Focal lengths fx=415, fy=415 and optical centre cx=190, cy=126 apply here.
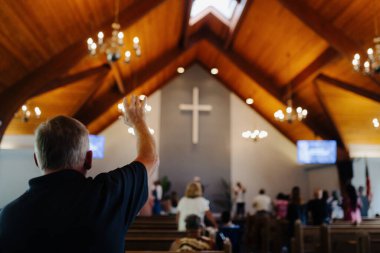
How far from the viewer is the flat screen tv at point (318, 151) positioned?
35.0 feet

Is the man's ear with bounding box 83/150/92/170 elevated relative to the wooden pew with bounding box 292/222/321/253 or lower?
elevated

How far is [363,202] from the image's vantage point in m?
3.55

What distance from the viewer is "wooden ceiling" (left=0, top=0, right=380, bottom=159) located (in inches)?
263

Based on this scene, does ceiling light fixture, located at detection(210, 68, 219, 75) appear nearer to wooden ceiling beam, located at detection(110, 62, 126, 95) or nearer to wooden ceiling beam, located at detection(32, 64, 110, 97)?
wooden ceiling beam, located at detection(110, 62, 126, 95)

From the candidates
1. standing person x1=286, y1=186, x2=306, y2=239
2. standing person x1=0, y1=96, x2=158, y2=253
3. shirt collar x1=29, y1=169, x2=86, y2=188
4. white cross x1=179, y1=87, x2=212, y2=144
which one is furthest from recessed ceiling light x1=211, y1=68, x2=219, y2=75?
shirt collar x1=29, y1=169, x2=86, y2=188

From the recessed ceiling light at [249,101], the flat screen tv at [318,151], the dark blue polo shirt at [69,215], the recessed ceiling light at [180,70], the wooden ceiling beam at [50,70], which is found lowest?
the dark blue polo shirt at [69,215]

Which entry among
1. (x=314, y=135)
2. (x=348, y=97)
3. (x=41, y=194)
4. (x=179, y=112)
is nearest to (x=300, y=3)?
(x=348, y=97)

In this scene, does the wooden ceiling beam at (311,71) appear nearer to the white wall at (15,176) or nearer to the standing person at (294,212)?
the standing person at (294,212)

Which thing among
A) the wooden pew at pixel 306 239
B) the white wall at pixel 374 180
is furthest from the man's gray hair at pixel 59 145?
the wooden pew at pixel 306 239

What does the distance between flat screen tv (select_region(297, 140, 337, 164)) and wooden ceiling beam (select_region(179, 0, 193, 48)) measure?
4070 millimetres

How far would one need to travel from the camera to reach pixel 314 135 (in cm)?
1165

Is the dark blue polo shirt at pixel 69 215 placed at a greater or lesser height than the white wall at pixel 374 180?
lesser

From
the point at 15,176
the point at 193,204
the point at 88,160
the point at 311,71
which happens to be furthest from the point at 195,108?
the point at 88,160

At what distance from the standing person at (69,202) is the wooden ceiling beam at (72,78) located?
22.9 ft
